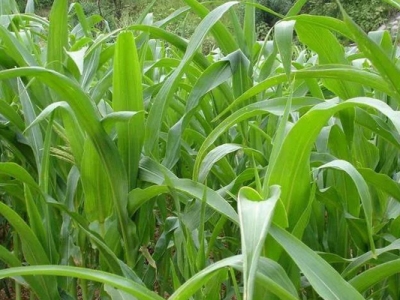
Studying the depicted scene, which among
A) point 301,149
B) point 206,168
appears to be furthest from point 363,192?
point 206,168

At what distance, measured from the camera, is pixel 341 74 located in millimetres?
542

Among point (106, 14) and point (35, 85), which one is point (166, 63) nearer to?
point (35, 85)

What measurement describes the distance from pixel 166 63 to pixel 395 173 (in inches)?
13.8

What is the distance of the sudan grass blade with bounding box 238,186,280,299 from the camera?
1.10 feet

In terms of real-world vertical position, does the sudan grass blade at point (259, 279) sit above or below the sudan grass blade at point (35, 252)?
above

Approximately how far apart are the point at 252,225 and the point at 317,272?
0.07 meters

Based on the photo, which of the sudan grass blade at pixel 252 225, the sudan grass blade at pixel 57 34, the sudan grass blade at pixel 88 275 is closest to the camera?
the sudan grass blade at pixel 252 225

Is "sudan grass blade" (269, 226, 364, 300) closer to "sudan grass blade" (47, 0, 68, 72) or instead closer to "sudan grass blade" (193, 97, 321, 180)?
"sudan grass blade" (193, 97, 321, 180)

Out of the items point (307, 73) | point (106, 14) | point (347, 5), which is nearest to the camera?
point (307, 73)

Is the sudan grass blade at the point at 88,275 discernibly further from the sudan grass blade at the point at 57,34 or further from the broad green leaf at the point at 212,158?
the sudan grass blade at the point at 57,34

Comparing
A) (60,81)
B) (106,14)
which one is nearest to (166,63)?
(60,81)

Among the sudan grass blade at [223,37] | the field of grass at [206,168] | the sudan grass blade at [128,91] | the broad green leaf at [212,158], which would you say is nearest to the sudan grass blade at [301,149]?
the field of grass at [206,168]

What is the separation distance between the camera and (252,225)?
38cm

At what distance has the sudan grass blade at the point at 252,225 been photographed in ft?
1.10
